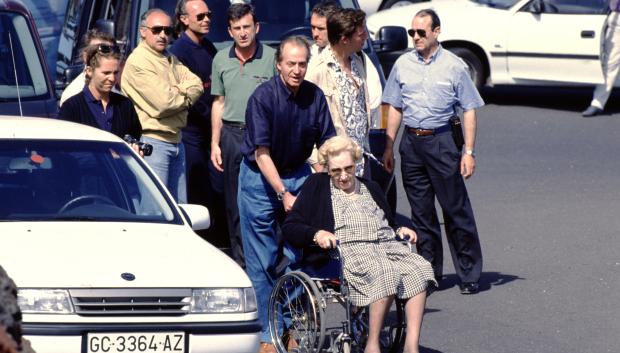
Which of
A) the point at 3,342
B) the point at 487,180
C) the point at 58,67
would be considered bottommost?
the point at 487,180

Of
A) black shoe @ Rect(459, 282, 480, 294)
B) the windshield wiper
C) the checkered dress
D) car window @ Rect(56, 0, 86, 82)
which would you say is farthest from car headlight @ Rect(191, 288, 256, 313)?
car window @ Rect(56, 0, 86, 82)

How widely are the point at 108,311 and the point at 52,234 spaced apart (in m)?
0.80

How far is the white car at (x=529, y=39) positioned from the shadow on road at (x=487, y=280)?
7956 mm

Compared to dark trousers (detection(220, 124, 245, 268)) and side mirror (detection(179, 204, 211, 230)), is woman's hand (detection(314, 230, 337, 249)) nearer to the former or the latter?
side mirror (detection(179, 204, 211, 230))

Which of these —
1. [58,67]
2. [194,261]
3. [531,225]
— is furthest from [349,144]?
[58,67]

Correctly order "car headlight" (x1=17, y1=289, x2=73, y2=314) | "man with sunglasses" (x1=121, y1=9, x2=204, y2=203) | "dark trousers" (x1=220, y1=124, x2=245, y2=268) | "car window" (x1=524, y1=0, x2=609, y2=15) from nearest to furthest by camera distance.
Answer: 1. "car headlight" (x1=17, y1=289, x2=73, y2=314)
2. "man with sunglasses" (x1=121, y1=9, x2=204, y2=203)
3. "dark trousers" (x1=220, y1=124, x2=245, y2=268)
4. "car window" (x1=524, y1=0, x2=609, y2=15)

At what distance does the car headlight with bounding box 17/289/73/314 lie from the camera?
6.39 metres

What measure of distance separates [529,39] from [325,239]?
11.3 m

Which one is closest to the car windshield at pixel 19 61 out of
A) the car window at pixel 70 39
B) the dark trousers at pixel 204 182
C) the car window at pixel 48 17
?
the dark trousers at pixel 204 182

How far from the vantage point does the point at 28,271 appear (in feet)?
21.4

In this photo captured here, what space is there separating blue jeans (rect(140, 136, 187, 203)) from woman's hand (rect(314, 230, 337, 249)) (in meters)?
2.03

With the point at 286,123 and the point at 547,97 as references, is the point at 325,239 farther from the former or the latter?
the point at 547,97

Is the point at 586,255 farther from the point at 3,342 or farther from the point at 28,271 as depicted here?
the point at 3,342

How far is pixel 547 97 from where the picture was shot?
1991 centimetres
